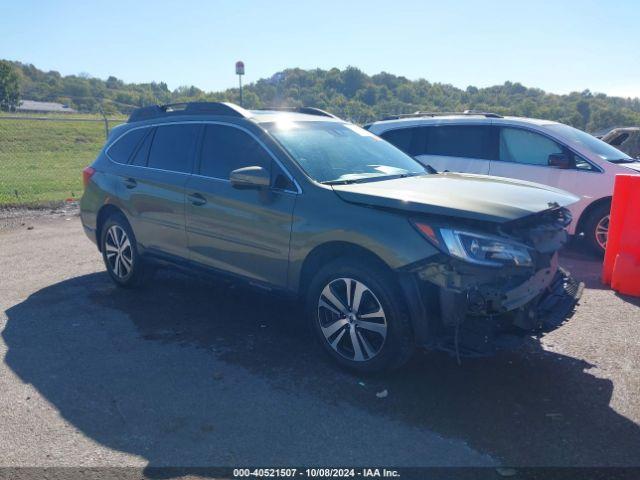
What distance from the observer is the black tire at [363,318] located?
3.84 meters

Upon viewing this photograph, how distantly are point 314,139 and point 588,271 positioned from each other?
3.96 meters

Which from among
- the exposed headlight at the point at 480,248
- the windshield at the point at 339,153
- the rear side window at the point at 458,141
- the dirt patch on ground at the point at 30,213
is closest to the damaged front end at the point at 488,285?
the exposed headlight at the point at 480,248

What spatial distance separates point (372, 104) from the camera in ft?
77.4

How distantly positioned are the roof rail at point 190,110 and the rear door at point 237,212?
0.47 ft

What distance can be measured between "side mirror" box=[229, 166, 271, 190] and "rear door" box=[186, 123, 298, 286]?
0.39 feet

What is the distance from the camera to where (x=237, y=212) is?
4.79 meters

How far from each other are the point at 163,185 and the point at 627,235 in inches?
184

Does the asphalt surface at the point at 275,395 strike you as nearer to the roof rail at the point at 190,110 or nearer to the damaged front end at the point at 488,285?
the damaged front end at the point at 488,285

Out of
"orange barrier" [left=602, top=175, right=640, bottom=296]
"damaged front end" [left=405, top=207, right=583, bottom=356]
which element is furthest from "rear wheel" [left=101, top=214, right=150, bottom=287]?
"orange barrier" [left=602, top=175, right=640, bottom=296]

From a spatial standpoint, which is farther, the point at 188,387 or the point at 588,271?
the point at 588,271

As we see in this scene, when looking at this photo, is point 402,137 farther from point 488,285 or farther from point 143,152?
point 488,285

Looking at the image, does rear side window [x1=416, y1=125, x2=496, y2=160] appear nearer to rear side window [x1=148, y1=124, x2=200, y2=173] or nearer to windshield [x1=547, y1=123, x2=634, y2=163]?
windshield [x1=547, y1=123, x2=634, y2=163]

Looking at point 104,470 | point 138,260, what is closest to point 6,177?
point 138,260

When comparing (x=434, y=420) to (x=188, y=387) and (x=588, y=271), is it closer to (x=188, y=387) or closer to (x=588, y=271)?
(x=188, y=387)
